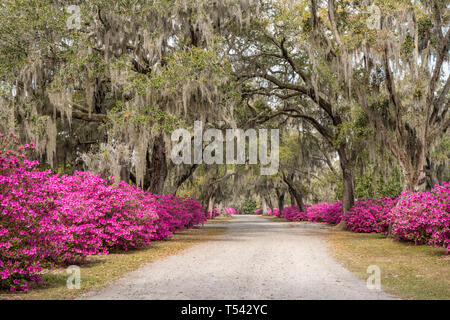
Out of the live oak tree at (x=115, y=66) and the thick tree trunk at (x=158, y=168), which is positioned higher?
the live oak tree at (x=115, y=66)

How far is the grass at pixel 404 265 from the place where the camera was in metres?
6.03

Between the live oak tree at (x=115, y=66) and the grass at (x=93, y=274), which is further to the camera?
the live oak tree at (x=115, y=66)

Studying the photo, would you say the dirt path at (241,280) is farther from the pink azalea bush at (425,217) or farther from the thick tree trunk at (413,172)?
the thick tree trunk at (413,172)

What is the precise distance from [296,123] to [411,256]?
16179 millimetres

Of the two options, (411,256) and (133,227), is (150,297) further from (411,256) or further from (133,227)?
(411,256)

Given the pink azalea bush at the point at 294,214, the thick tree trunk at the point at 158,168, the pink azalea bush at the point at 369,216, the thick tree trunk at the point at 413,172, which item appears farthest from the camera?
the pink azalea bush at the point at 294,214

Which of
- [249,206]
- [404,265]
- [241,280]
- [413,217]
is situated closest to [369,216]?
[413,217]

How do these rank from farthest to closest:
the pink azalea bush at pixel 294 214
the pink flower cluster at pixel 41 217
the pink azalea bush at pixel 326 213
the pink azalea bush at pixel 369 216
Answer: the pink azalea bush at pixel 294 214
the pink azalea bush at pixel 326 213
the pink azalea bush at pixel 369 216
the pink flower cluster at pixel 41 217

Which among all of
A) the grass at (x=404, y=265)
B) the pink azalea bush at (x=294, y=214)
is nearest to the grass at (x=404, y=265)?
the grass at (x=404, y=265)

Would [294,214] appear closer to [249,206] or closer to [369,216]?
[369,216]

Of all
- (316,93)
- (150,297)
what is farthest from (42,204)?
(316,93)

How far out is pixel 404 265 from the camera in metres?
8.56

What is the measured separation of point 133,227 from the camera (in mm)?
10594

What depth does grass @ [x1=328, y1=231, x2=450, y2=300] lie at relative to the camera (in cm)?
603
